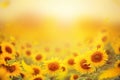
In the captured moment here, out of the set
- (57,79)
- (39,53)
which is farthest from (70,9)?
(57,79)

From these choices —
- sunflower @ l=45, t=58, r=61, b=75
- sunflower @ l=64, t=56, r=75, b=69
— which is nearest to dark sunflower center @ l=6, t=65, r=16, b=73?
sunflower @ l=45, t=58, r=61, b=75

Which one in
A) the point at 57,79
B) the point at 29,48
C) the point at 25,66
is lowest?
the point at 57,79

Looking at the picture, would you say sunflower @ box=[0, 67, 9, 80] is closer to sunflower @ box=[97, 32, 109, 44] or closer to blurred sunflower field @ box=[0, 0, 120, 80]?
blurred sunflower field @ box=[0, 0, 120, 80]

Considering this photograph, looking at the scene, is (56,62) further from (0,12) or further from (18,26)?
(0,12)

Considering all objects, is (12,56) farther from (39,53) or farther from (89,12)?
(89,12)

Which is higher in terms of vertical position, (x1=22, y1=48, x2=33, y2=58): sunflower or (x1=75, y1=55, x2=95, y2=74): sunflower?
(x1=22, y1=48, x2=33, y2=58): sunflower

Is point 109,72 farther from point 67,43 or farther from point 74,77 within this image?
point 67,43

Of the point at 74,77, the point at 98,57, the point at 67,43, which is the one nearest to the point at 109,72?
the point at 98,57

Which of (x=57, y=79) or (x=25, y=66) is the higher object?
(x=25, y=66)
